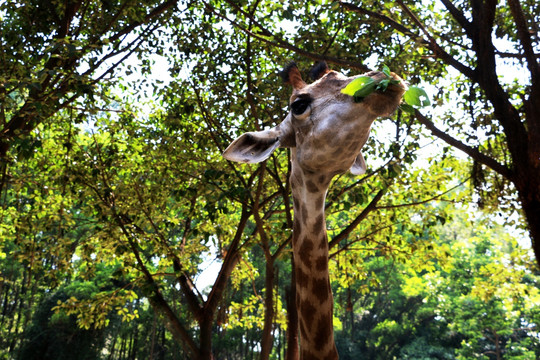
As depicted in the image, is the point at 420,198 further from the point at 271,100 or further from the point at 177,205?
the point at 177,205

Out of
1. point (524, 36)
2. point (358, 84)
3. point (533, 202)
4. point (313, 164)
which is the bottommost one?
point (313, 164)

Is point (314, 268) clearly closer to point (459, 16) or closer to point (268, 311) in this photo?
point (268, 311)

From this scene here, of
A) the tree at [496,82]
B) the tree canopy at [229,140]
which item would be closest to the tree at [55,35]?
the tree canopy at [229,140]

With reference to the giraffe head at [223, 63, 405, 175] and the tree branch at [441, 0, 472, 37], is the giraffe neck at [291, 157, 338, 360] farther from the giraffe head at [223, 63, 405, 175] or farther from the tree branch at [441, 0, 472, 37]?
the tree branch at [441, 0, 472, 37]

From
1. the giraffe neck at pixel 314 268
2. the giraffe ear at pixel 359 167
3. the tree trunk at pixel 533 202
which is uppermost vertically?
the tree trunk at pixel 533 202

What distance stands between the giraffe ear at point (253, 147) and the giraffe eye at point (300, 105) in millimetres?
183

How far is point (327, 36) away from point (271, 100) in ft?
3.67

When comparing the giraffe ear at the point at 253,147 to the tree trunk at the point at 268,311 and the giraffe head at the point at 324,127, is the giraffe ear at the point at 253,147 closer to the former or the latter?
the giraffe head at the point at 324,127

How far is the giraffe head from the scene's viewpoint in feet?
6.53

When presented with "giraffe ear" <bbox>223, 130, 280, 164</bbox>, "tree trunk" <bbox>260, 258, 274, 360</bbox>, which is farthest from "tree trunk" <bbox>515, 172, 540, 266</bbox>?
"giraffe ear" <bbox>223, 130, 280, 164</bbox>

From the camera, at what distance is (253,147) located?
2432 mm

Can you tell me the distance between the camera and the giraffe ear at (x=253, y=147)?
235cm

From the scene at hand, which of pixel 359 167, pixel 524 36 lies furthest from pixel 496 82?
pixel 359 167

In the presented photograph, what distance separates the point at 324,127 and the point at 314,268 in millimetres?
693
